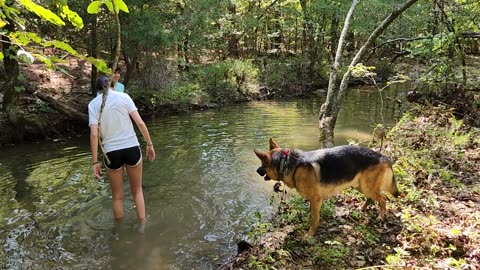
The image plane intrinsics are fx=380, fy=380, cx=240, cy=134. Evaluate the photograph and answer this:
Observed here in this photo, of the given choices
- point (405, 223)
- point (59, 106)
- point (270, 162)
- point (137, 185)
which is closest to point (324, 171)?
point (270, 162)

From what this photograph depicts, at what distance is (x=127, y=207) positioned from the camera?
6.54m

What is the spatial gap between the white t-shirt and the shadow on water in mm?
1414

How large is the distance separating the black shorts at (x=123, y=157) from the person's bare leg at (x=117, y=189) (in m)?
0.11

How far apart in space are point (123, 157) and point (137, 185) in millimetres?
536

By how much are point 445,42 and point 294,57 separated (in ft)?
49.2

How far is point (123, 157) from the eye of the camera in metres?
5.28

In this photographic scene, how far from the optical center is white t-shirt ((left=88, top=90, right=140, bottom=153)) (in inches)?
201

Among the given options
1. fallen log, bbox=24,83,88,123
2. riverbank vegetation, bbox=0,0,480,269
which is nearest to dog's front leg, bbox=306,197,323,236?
riverbank vegetation, bbox=0,0,480,269

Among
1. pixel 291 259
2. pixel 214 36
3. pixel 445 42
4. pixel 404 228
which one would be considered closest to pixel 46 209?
pixel 291 259

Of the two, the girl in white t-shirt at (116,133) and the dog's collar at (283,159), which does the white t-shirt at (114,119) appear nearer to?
the girl in white t-shirt at (116,133)

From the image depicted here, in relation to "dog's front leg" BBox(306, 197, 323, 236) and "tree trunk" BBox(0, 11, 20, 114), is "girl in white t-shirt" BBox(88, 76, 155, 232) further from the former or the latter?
"tree trunk" BBox(0, 11, 20, 114)

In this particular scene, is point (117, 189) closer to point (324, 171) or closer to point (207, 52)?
point (324, 171)

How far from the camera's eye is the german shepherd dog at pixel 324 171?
4734mm

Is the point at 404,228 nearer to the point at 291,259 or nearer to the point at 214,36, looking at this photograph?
the point at 291,259
